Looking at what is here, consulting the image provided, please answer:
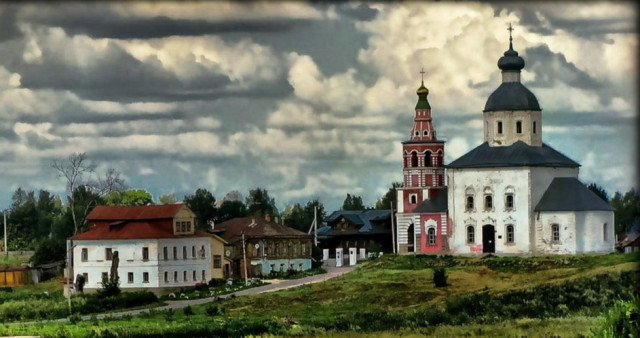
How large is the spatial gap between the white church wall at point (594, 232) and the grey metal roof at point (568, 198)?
1.16ft

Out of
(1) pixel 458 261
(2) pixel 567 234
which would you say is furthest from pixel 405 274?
(2) pixel 567 234

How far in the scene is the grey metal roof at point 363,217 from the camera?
339 feet

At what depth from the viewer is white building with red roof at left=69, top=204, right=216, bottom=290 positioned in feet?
265

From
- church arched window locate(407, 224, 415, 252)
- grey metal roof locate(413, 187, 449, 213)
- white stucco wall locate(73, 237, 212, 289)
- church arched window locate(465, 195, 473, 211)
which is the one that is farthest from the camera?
church arched window locate(407, 224, 415, 252)

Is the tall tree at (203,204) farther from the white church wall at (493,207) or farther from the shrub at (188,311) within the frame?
the shrub at (188,311)

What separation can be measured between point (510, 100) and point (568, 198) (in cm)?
596

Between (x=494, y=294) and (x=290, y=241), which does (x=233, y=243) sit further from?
(x=494, y=294)

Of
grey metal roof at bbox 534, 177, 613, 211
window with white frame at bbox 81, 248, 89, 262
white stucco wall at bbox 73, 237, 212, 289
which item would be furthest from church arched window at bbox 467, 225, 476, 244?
window with white frame at bbox 81, 248, 89, 262

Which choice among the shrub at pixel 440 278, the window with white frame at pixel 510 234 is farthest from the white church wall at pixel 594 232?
the shrub at pixel 440 278

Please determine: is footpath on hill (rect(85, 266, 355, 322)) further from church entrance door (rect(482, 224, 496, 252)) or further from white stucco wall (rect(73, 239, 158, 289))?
church entrance door (rect(482, 224, 496, 252))

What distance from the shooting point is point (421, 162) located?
9025cm

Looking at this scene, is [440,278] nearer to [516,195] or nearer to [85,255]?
A: [516,195]

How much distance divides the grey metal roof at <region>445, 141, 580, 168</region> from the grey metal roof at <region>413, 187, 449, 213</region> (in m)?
2.35

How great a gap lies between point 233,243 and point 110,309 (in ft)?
57.9
